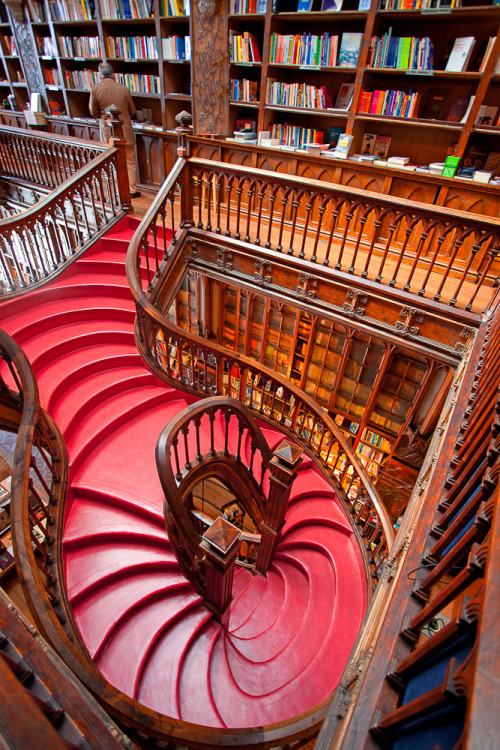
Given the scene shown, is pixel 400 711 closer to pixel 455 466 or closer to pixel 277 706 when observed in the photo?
pixel 455 466

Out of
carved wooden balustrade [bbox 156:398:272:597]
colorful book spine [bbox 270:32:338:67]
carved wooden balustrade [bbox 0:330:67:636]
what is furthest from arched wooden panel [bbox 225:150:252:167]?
carved wooden balustrade [bbox 0:330:67:636]

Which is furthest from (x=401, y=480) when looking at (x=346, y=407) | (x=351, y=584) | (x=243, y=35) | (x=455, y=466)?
(x=243, y=35)

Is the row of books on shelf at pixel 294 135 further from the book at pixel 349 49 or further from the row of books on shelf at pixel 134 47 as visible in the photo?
the row of books on shelf at pixel 134 47

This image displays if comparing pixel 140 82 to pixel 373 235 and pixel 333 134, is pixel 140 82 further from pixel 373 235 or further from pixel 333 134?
pixel 373 235

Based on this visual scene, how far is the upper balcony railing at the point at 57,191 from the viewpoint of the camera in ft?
12.6

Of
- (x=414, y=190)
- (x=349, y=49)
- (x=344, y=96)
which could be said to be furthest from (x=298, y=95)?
(x=414, y=190)

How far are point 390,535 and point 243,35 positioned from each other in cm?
526

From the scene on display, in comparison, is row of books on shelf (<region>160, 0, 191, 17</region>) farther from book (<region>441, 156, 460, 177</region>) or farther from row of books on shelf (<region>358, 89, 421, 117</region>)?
book (<region>441, 156, 460, 177</region>)

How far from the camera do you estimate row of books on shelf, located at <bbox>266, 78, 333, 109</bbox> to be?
3.98 meters

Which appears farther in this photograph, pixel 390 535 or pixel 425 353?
pixel 425 353

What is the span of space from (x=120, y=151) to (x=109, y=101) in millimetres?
1277

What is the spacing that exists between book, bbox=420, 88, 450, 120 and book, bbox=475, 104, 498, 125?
402 millimetres

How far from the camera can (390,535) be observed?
2549 millimetres

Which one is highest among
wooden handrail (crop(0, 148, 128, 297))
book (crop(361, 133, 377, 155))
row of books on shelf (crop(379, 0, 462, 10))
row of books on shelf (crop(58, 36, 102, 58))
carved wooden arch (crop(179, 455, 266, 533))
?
row of books on shelf (crop(379, 0, 462, 10))
